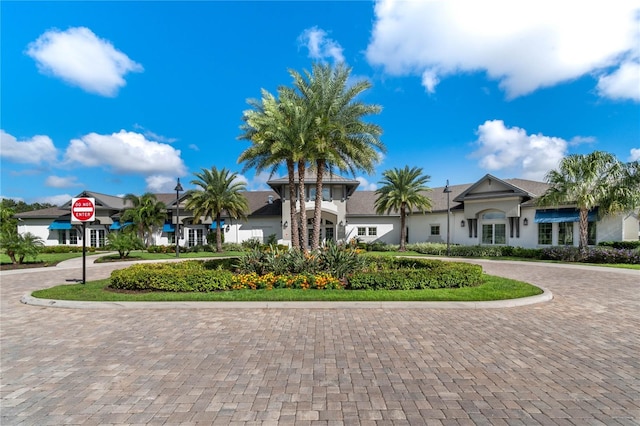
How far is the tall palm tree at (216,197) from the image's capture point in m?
30.7

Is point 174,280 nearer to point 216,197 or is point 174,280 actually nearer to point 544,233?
point 216,197

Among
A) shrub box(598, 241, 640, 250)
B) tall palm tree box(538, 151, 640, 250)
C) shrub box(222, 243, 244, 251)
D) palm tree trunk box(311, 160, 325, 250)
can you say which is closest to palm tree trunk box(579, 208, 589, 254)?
tall palm tree box(538, 151, 640, 250)

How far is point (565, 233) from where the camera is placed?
2495 cm

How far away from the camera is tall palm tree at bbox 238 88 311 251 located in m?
14.6

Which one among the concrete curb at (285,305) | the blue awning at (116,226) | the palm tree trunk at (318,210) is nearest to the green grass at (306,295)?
the concrete curb at (285,305)

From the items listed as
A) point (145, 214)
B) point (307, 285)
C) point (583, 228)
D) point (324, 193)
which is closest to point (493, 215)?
→ point (583, 228)

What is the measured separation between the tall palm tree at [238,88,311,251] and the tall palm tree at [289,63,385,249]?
0.53 metres

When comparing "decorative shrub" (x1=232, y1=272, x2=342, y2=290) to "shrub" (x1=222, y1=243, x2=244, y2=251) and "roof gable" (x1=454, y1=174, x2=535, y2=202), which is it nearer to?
"shrub" (x1=222, y1=243, x2=244, y2=251)

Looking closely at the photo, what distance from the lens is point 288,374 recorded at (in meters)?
4.80

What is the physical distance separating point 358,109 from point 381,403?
46.4 feet

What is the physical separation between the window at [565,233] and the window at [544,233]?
0.64 m

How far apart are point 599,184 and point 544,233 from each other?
6366 mm

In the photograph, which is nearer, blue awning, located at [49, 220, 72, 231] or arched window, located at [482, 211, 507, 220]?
arched window, located at [482, 211, 507, 220]

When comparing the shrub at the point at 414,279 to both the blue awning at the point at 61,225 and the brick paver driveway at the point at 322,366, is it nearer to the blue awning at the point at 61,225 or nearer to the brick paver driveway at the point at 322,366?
the brick paver driveway at the point at 322,366
